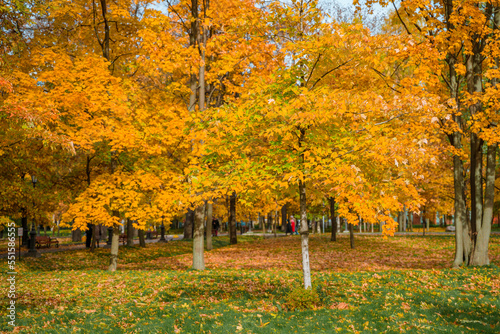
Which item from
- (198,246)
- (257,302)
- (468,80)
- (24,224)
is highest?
(468,80)

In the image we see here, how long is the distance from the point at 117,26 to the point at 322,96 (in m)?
13.6

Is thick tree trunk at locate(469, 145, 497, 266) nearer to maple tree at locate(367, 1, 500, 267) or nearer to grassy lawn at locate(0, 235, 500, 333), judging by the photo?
maple tree at locate(367, 1, 500, 267)

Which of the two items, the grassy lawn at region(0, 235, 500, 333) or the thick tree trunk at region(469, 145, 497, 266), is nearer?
the grassy lawn at region(0, 235, 500, 333)

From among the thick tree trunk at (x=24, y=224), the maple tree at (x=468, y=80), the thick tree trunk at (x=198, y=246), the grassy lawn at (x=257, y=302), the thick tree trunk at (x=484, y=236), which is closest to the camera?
the grassy lawn at (x=257, y=302)


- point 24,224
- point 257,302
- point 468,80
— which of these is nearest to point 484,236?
point 468,80

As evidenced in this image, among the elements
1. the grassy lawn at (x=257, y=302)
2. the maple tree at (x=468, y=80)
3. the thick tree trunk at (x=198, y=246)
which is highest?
the maple tree at (x=468, y=80)

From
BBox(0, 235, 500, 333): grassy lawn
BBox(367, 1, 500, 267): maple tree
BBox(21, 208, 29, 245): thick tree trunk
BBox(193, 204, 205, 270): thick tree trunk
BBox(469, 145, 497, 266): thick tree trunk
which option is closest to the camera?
BBox(0, 235, 500, 333): grassy lawn

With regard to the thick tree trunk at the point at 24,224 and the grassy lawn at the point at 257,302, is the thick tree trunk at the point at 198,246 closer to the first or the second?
the grassy lawn at the point at 257,302

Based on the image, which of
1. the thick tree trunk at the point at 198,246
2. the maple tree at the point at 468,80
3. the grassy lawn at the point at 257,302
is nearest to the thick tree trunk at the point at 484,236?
the maple tree at the point at 468,80

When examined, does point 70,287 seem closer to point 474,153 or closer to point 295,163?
point 295,163

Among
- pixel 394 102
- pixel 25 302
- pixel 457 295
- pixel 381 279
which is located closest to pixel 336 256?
pixel 381 279

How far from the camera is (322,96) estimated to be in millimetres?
7703

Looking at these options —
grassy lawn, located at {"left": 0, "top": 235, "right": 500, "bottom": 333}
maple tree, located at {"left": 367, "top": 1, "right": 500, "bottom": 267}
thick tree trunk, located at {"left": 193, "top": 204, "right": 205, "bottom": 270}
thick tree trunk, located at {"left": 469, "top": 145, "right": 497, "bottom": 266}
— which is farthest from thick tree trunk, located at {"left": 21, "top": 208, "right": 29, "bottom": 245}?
thick tree trunk, located at {"left": 469, "top": 145, "right": 497, "bottom": 266}

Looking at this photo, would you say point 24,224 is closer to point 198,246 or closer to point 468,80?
point 198,246
